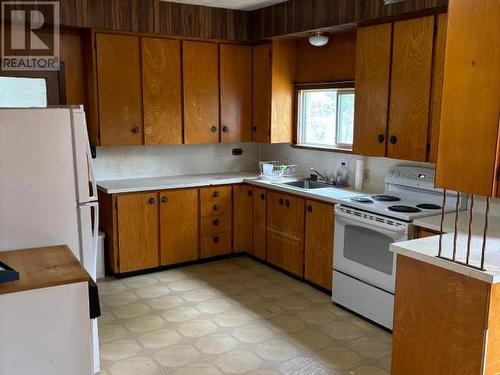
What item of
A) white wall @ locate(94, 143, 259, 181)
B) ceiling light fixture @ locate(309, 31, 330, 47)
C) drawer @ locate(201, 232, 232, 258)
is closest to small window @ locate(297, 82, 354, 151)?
ceiling light fixture @ locate(309, 31, 330, 47)

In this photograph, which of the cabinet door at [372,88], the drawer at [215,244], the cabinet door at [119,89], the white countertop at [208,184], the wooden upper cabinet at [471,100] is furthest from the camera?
the drawer at [215,244]

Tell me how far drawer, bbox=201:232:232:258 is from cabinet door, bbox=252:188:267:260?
0.27 meters

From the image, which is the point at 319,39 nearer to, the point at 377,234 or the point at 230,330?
the point at 377,234

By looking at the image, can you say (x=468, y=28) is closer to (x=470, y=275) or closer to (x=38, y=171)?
(x=470, y=275)

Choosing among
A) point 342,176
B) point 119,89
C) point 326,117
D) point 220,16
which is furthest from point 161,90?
point 342,176

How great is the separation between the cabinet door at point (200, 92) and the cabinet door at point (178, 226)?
0.60m

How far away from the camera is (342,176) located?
4457mm

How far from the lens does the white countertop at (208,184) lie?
3982mm

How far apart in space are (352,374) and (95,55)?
10.6 ft

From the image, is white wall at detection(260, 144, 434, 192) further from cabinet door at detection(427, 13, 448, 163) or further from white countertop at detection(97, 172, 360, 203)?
cabinet door at detection(427, 13, 448, 163)

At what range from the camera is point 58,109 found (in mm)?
2500

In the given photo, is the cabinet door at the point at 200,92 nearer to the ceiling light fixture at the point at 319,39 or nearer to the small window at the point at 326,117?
the small window at the point at 326,117

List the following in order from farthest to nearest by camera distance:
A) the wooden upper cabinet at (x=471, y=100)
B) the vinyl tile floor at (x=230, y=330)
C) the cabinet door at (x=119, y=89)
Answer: the cabinet door at (x=119, y=89), the vinyl tile floor at (x=230, y=330), the wooden upper cabinet at (x=471, y=100)

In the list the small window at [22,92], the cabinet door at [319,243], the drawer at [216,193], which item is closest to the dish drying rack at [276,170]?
the drawer at [216,193]
